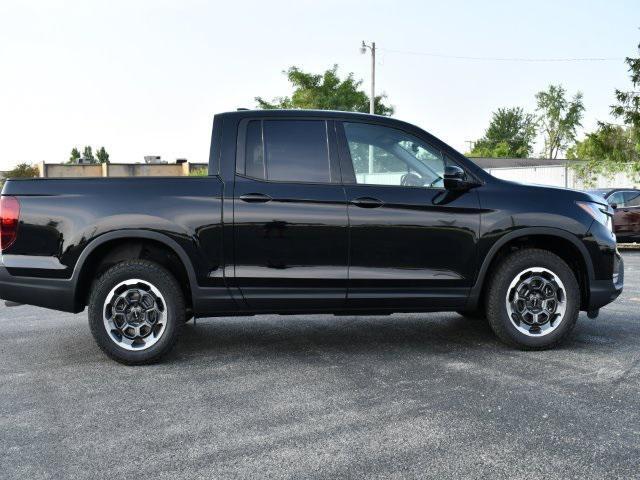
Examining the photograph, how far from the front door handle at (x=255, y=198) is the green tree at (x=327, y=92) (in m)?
53.4

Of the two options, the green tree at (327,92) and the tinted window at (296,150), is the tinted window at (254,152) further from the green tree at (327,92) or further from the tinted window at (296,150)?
the green tree at (327,92)

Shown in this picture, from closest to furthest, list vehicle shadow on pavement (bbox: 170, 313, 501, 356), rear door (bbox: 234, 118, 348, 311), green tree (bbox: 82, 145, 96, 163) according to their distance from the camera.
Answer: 1. rear door (bbox: 234, 118, 348, 311)
2. vehicle shadow on pavement (bbox: 170, 313, 501, 356)
3. green tree (bbox: 82, 145, 96, 163)

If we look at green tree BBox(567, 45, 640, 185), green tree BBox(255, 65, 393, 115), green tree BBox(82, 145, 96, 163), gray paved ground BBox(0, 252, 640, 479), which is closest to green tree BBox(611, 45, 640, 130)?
green tree BBox(567, 45, 640, 185)

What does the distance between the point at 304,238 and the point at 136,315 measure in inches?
55.2

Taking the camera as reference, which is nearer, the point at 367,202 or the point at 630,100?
the point at 367,202

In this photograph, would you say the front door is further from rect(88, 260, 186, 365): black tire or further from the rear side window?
rect(88, 260, 186, 365): black tire

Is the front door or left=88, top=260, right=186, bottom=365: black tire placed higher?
the front door

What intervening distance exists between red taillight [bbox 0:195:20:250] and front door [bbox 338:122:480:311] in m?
2.51

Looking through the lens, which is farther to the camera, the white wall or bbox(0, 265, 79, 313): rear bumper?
the white wall

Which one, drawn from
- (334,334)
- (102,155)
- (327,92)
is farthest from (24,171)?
(334,334)

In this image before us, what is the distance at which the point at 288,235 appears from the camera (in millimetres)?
5152

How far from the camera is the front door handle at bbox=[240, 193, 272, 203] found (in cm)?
515

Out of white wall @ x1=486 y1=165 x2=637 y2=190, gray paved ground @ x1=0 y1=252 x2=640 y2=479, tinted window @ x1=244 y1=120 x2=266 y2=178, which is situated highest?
white wall @ x1=486 y1=165 x2=637 y2=190

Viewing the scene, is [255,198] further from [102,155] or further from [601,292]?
[102,155]
